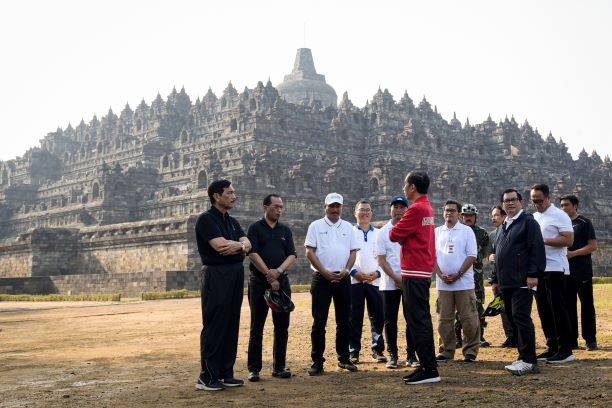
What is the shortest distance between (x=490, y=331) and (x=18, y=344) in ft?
30.0

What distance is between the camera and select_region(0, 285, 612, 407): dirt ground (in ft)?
25.6

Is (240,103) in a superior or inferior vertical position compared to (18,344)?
superior

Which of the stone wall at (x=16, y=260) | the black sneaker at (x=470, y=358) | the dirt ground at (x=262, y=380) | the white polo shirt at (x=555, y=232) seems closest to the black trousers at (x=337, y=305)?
the dirt ground at (x=262, y=380)

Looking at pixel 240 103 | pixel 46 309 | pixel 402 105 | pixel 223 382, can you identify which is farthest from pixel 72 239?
pixel 402 105

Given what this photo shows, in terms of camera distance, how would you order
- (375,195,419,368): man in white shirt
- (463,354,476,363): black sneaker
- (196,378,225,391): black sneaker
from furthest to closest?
(375,195,419,368): man in white shirt
(463,354,476,363): black sneaker
(196,378,225,391): black sneaker

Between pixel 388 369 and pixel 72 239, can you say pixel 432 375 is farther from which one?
pixel 72 239

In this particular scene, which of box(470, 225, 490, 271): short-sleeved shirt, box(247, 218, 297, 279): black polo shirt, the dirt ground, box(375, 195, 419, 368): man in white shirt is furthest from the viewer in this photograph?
box(470, 225, 490, 271): short-sleeved shirt

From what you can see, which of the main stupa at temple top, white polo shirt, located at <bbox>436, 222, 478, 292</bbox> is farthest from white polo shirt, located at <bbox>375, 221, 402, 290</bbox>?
the main stupa at temple top

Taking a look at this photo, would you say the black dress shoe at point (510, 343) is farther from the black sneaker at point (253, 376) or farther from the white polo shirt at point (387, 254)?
the black sneaker at point (253, 376)

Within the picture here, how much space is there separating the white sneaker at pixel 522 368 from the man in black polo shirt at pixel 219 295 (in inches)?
132

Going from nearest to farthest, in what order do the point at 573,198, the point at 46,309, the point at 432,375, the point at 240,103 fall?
1. the point at 432,375
2. the point at 573,198
3. the point at 46,309
4. the point at 240,103

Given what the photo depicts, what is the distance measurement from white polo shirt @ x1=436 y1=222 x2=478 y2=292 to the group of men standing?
0.05 feet

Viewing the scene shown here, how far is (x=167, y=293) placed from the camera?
2850 cm

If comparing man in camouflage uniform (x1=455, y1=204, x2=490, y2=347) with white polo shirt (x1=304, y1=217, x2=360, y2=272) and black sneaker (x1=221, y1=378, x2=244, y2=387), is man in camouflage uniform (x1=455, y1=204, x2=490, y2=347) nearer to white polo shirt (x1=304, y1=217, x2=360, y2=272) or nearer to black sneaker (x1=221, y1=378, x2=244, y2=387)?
white polo shirt (x1=304, y1=217, x2=360, y2=272)
